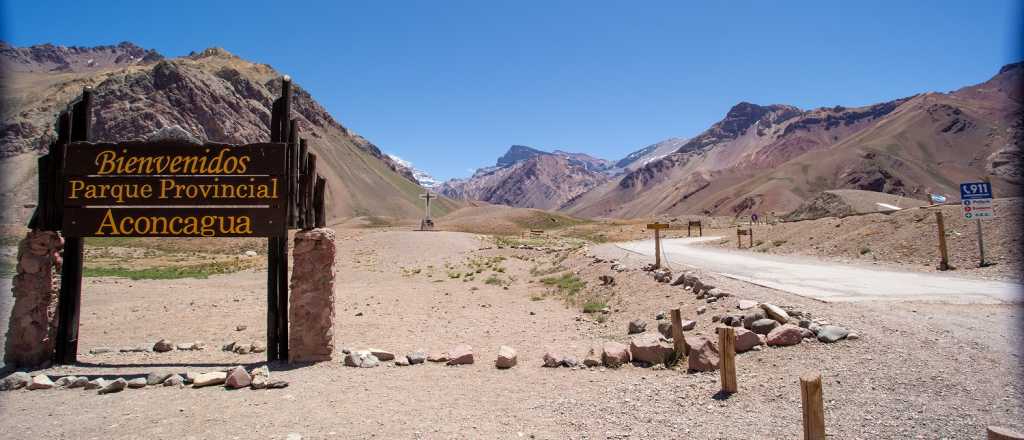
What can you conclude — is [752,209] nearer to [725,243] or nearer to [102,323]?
[725,243]

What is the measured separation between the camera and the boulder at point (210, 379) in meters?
8.10

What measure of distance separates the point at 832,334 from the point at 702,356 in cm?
223

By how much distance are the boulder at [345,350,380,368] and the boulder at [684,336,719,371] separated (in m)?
5.34

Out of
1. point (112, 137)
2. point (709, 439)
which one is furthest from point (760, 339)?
point (112, 137)

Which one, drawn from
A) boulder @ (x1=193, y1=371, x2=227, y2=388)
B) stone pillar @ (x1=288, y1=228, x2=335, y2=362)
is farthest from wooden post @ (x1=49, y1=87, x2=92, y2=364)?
stone pillar @ (x1=288, y1=228, x2=335, y2=362)

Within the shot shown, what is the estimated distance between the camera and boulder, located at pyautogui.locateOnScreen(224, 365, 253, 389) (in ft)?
26.3


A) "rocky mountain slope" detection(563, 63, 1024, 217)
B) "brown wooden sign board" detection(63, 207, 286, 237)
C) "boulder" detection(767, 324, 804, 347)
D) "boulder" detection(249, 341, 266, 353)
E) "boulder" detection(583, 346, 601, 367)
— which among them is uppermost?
"rocky mountain slope" detection(563, 63, 1024, 217)

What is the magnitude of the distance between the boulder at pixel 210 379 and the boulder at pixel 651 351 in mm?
6592

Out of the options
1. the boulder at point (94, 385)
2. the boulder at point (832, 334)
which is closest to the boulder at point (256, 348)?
the boulder at point (94, 385)

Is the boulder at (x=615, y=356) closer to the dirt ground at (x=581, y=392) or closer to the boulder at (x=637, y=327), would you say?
the dirt ground at (x=581, y=392)

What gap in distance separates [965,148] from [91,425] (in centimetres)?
21696

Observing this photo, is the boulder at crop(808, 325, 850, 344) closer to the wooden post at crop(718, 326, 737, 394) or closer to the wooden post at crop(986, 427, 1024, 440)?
the wooden post at crop(718, 326, 737, 394)

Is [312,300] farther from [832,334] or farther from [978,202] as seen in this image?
[978,202]

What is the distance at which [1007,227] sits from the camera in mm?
18125
